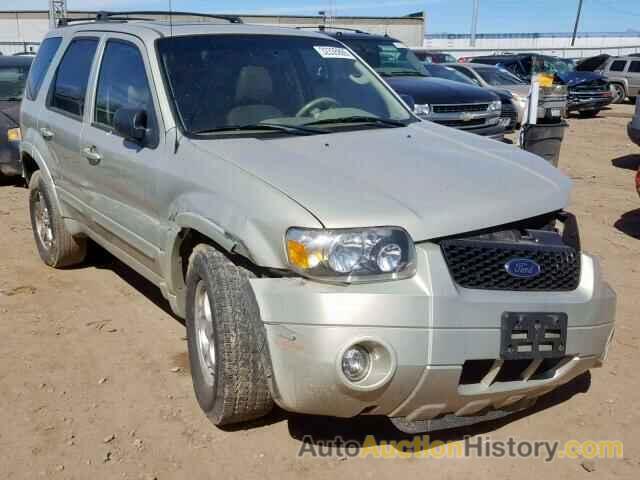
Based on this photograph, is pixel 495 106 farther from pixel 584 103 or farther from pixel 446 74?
pixel 584 103

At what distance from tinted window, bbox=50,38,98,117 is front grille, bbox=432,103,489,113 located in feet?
20.7

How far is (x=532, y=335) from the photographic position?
2.92 metres

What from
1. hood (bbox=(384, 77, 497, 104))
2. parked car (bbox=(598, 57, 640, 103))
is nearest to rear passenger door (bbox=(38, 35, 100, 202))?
hood (bbox=(384, 77, 497, 104))

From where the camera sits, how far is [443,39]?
57.2 m

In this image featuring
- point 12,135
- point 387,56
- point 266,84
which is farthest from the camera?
point 387,56

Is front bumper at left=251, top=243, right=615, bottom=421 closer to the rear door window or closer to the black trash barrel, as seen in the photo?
the black trash barrel

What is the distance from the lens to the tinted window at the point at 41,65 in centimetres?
569

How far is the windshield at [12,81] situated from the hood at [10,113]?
456mm

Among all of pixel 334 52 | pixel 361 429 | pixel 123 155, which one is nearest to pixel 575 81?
pixel 334 52

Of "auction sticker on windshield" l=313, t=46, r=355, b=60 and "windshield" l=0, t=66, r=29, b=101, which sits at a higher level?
"auction sticker on windshield" l=313, t=46, r=355, b=60

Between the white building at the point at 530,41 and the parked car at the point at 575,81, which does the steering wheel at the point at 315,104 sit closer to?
the parked car at the point at 575,81

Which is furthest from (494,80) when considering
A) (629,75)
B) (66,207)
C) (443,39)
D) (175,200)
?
(443,39)

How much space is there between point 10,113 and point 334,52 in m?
6.32

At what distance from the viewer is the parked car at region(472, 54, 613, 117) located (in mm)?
20062
